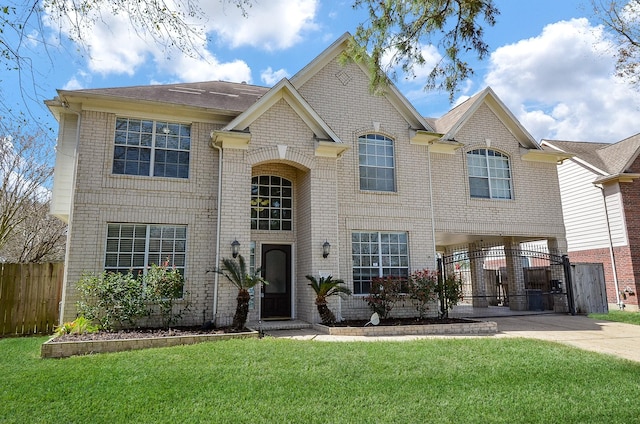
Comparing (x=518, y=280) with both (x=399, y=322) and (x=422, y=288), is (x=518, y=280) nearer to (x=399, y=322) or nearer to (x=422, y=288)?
(x=422, y=288)

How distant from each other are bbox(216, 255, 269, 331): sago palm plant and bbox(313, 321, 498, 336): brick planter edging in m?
2.05

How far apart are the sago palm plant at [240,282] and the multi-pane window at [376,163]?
4933mm

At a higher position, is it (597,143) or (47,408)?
(597,143)

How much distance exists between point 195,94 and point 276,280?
6.47 meters

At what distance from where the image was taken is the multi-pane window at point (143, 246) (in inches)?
418

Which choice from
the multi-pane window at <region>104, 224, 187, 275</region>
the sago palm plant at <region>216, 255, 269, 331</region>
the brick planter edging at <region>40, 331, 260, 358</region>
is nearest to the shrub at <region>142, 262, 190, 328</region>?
the multi-pane window at <region>104, 224, 187, 275</region>

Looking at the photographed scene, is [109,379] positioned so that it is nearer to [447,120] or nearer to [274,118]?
[274,118]

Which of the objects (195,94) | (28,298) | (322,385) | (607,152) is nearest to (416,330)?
(322,385)

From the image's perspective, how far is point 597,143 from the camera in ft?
74.1

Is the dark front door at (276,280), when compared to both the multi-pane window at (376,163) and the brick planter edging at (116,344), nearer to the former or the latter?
the brick planter edging at (116,344)

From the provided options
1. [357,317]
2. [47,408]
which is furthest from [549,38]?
[47,408]

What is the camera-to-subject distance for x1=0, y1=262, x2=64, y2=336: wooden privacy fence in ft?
34.4

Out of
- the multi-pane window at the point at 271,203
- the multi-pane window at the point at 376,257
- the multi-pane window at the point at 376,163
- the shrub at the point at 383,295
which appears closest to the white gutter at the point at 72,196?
the multi-pane window at the point at 271,203

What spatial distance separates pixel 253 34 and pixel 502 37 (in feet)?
18.4
